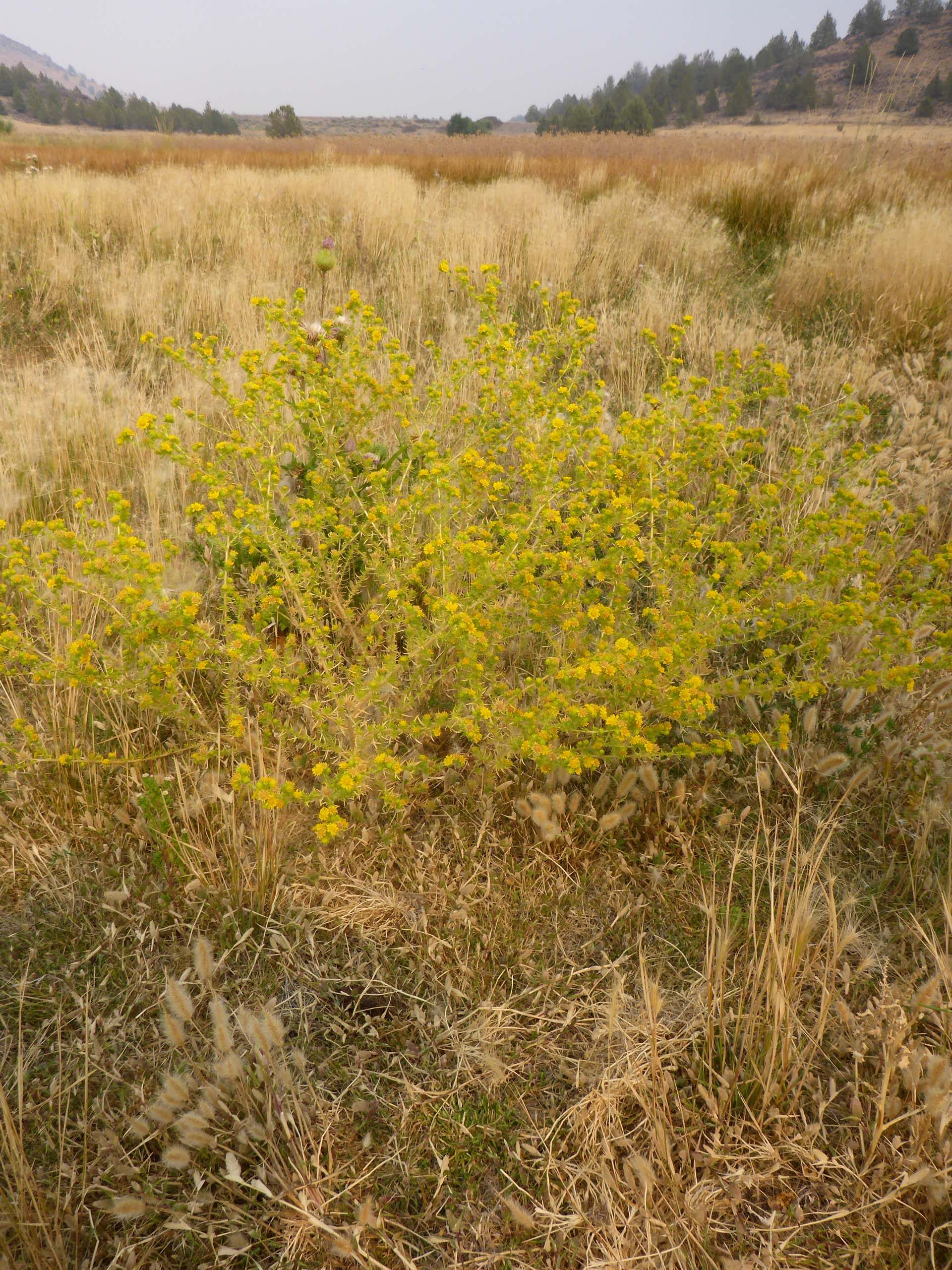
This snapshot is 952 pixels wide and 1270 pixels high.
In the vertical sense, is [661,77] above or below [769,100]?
above

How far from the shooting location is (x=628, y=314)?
416 cm

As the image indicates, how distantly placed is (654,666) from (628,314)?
3.34 metres

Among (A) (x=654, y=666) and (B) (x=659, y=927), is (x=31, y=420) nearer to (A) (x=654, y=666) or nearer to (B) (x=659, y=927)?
(A) (x=654, y=666)

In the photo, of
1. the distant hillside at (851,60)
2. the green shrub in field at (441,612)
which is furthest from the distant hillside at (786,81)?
the green shrub in field at (441,612)

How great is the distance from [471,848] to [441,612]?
1.87 ft

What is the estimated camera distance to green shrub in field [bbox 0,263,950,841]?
1.52 metres

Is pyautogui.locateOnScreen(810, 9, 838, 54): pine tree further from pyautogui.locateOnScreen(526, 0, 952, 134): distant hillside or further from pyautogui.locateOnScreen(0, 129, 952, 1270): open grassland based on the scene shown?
pyautogui.locateOnScreen(0, 129, 952, 1270): open grassland

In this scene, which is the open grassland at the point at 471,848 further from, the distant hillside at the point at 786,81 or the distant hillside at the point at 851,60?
the distant hillside at the point at 851,60

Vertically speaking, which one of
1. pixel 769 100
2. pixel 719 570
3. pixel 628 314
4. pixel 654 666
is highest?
pixel 769 100

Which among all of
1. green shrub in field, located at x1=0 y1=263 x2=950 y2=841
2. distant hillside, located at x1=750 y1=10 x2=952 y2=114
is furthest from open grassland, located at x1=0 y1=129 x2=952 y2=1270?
distant hillside, located at x1=750 y1=10 x2=952 y2=114

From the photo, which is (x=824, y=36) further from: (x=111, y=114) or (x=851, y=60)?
(x=111, y=114)

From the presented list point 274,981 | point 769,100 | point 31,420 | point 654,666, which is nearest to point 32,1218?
point 274,981

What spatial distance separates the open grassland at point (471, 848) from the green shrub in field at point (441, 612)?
0.02 metres

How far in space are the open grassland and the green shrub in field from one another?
0.8 inches
